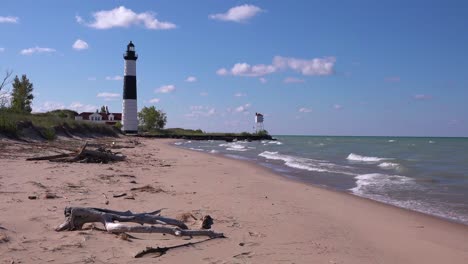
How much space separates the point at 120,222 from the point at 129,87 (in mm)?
62150

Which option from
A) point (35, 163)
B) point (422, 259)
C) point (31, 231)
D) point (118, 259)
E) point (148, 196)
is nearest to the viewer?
point (118, 259)

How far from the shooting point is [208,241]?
564 cm

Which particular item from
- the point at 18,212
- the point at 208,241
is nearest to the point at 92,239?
the point at 208,241

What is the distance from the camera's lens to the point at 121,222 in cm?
585

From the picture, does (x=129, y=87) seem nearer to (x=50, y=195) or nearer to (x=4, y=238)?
(x=50, y=195)

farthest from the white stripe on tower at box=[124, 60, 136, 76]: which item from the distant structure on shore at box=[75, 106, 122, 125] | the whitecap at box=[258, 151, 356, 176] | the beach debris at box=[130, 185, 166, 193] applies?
the beach debris at box=[130, 185, 166, 193]

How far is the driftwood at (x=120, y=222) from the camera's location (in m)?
5.51

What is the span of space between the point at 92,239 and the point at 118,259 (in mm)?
716

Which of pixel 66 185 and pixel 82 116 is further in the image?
pixel 82 116

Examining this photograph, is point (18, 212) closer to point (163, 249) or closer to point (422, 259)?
point (163, 249)

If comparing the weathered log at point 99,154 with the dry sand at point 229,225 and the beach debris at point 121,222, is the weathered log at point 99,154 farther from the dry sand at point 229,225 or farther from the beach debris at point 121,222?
the beach debris at point 121,222

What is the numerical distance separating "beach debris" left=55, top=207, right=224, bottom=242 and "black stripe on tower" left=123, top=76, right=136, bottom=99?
61630mm

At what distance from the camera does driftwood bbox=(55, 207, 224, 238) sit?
5512 millimetres

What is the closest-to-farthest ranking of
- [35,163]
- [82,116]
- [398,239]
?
[398,239] → [35,163] → [82,116]
